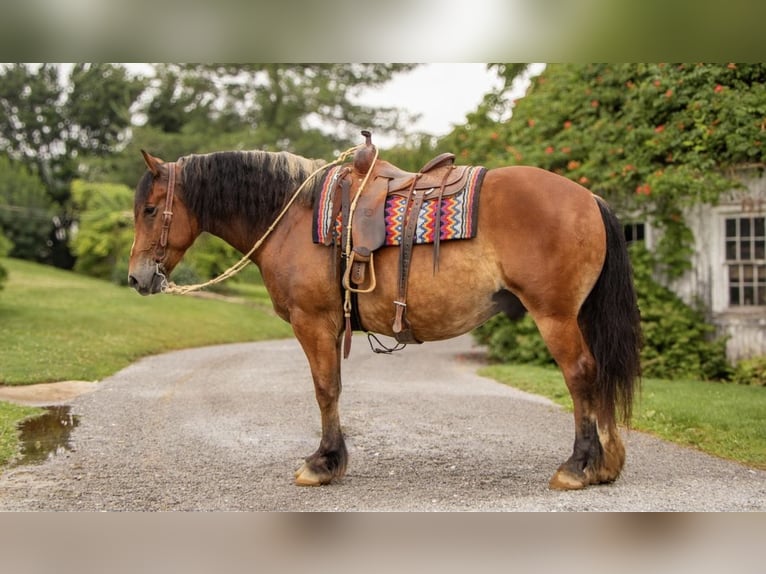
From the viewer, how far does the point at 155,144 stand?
15.6 m

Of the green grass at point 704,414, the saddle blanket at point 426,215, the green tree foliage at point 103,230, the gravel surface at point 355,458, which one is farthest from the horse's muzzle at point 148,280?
the green tree foliage at point 103,230

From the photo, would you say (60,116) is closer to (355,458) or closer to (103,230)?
(103,230)

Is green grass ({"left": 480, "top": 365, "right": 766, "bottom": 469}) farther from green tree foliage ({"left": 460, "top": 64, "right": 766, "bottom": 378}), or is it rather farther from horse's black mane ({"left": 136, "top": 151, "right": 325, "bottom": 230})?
horse's black mane ({"left": 136, "top": 151, "right": 325, "bottom": 230})

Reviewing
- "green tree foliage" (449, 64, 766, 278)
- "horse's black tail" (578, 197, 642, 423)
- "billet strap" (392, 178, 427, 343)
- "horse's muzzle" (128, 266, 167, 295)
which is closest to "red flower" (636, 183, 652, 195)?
"green tree foliage" (449, 64, 766, 278)

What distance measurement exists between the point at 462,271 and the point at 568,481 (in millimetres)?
1312

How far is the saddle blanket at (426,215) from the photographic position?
391cm

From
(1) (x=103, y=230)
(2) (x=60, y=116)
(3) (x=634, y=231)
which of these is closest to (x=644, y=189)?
(3) (x=634, y=231)

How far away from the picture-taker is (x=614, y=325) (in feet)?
13.0

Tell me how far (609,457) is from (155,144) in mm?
13936

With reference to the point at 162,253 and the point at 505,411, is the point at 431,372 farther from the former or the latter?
the point at 162,253

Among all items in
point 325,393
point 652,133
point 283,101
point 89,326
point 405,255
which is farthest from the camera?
point 283,101

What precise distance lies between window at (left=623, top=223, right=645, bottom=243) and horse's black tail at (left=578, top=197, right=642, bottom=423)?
5015 millimetres

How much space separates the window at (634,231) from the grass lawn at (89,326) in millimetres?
6683

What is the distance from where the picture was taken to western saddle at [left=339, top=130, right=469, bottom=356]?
400 centimetres
